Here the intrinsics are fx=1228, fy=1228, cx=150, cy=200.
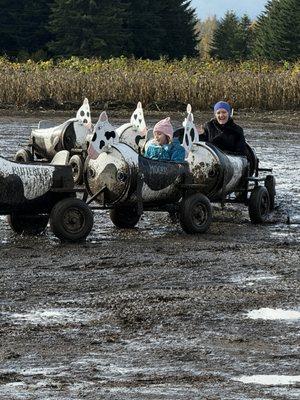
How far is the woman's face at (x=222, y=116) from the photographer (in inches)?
630

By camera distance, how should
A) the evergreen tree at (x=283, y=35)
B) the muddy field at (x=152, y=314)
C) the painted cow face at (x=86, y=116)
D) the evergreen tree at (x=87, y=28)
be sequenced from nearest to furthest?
the muddy field at (x=152, y=314) → the painted cow face at (x=86, y=116) → the evergreen tree at (x=87, y=28) → the evergreen tree at (x=283, y=35)

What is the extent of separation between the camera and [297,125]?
35.2 meters

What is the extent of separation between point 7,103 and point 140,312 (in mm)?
30064

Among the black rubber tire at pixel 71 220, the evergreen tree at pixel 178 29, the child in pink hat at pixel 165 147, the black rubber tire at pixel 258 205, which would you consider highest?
the evergreen tree at pixel 178 29

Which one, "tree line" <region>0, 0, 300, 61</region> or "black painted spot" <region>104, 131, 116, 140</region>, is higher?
"tree line" <region>0, 0, 300, 61</region>

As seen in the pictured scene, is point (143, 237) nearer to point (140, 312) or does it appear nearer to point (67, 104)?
point (140, 312)

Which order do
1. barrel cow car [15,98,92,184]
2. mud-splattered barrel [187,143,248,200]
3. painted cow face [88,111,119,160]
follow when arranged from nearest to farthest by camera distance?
painted cow face [88,111,119,160]
mud-splattered barrel [187,143,248,200]
barrel cow car [15,98,92,184]

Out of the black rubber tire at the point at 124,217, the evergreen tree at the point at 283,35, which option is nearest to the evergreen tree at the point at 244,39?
the evergreen tree at the point at 283,35

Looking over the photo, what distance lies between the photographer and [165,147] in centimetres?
1447

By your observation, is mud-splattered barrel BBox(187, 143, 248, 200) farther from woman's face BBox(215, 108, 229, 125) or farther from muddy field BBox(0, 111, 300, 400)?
woman's face BBox(215, 108, 229, 125)

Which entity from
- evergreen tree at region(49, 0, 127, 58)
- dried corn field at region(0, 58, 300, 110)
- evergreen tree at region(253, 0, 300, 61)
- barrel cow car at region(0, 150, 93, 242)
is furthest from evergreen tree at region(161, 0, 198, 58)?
barrel cow car at region(0, 150, 93, 242)

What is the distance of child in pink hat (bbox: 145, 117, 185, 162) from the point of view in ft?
47.3

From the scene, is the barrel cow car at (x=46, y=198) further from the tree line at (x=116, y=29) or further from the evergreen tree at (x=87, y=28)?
the evergreen tree at (x=87, y=28)

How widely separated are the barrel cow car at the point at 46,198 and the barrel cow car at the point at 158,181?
0.55 m
